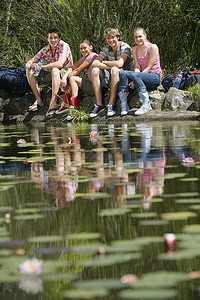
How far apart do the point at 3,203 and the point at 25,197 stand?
0.14 m

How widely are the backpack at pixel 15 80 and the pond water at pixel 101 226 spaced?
686cm

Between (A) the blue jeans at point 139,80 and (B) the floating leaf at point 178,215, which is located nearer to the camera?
(B) the floating leaf at point 178,215

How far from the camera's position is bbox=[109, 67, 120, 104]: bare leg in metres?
9.32

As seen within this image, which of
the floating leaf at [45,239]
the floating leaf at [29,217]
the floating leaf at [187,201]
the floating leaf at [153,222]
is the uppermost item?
the floating leaf at [45,239]

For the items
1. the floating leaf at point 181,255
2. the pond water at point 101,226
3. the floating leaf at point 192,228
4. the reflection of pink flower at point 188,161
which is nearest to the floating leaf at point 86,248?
the pond water at point 101,226

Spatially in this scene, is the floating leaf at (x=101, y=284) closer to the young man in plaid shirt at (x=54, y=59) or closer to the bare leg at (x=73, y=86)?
the bare leg at (x=73, y=86)

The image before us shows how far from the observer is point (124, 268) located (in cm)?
178

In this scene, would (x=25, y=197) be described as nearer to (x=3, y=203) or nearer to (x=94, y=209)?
(x=3, y=203)

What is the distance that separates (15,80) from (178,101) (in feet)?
12.1

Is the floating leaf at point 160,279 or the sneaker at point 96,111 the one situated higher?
the floating leaf at point 160,279

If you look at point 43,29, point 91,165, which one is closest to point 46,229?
point 91,165

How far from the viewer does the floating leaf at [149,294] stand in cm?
152

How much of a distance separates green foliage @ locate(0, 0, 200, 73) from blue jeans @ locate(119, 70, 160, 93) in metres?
2.47

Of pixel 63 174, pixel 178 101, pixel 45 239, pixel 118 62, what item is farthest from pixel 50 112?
pixel 45 239
